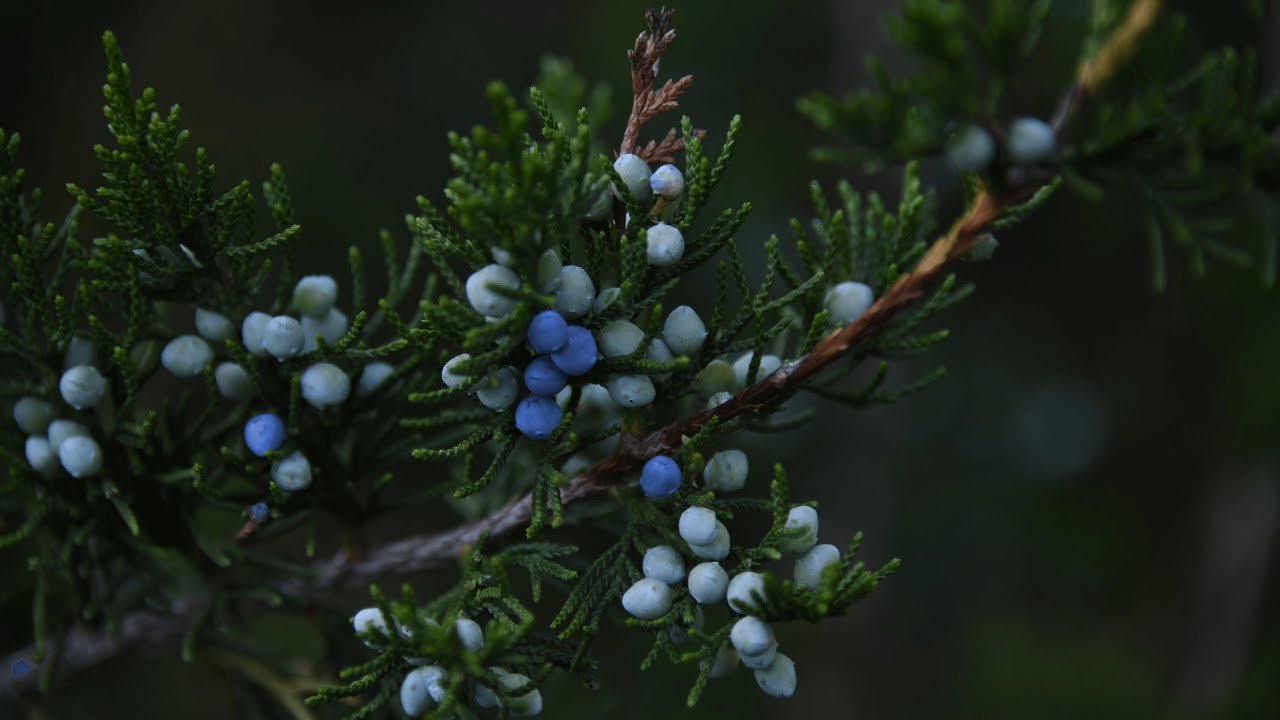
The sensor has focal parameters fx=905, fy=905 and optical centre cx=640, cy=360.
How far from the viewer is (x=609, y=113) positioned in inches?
58.6

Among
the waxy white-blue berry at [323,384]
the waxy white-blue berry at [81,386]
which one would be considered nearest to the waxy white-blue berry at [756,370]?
the waxy white-blue berry at [323,384]

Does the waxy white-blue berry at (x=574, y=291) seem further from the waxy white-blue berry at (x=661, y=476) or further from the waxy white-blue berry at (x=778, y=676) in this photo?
the waxy white-blue berry at (x=778, y=676)

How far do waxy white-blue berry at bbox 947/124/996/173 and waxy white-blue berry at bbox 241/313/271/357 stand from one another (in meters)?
0.80

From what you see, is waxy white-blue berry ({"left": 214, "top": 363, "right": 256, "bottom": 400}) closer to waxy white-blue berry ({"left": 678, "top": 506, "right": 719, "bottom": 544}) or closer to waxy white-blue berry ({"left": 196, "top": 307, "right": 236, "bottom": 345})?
waxy white-blue berry ({"left": 196, "top": 307, "right": 236, "bottom": 345})

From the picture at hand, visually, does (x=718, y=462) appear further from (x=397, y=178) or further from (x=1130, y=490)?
(x=1130, y=490)

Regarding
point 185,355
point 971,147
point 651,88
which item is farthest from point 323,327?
point 971,147

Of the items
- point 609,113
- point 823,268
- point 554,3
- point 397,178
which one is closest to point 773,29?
point 554,3

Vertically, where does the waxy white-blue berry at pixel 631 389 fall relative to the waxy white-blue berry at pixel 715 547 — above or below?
above

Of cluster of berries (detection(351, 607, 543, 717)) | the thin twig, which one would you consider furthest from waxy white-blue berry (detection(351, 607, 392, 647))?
the thin twig

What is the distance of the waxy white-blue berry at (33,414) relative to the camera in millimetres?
1160

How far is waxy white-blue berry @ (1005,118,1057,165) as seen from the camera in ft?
2.71

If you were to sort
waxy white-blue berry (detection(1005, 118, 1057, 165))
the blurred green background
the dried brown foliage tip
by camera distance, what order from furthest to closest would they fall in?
the blurred green background → the dried brown foliage tip → waxy white-blue berry (detection(1005, 118, 1057, 165))

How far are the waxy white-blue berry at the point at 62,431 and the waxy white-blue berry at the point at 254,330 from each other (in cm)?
24

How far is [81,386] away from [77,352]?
0.11m
